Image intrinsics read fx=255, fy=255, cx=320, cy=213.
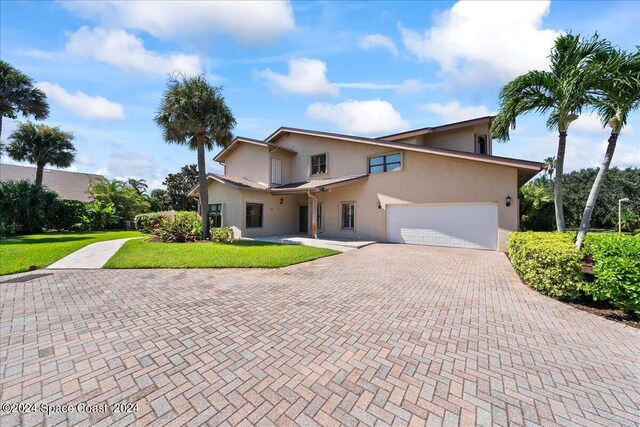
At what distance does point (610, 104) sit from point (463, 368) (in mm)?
10099

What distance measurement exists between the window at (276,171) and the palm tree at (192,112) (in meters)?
4.56

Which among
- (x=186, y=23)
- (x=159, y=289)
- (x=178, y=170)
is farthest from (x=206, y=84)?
(x=178, y=170)

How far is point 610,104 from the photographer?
25.8 feet

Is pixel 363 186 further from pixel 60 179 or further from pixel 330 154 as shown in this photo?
pixel 60 179

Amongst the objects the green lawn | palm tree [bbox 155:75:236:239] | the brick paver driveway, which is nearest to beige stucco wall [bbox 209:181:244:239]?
palm tree [bbox 155:75:236:239]

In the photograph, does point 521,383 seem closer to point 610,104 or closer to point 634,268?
point 634,268

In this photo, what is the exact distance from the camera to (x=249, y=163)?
20.0m

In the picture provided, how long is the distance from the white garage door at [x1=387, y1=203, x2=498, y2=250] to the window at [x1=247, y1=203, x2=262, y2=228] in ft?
28.0

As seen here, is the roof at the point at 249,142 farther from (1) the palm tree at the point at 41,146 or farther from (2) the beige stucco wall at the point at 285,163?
(1) the palm tree at the point at 41,146

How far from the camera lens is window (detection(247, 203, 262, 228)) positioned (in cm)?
1676

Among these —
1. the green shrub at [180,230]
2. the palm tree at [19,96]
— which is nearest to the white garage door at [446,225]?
the green shrub at [180,230]

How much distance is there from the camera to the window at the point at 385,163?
1512 centimetres

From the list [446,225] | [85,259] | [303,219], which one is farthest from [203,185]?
[446,225]

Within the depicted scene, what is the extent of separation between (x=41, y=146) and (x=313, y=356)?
107ft
